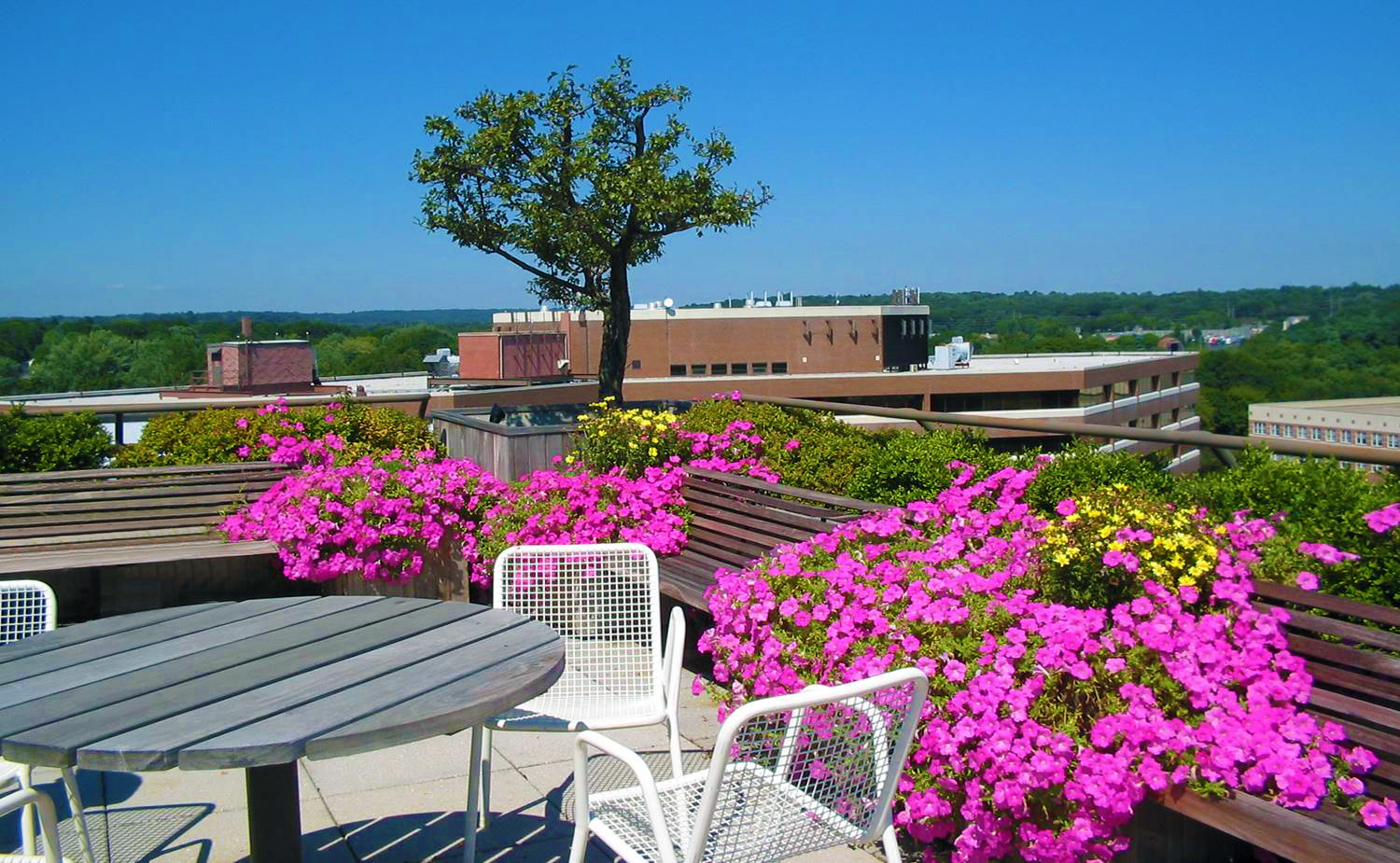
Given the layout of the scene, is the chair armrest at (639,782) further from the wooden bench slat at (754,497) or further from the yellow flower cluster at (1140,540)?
the wooden bench slat at (754,497)

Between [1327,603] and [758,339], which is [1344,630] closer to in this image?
[1327,603]

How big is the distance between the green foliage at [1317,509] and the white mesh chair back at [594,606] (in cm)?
193

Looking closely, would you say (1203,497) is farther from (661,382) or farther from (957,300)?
(957,300)

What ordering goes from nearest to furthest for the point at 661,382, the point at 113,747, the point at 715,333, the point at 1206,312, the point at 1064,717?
the point at 113,747 → the point at 1064,717 → the point at 661,382 → the point at 1206,312 → the point at 715,333

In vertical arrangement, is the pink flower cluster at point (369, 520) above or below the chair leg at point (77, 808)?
above

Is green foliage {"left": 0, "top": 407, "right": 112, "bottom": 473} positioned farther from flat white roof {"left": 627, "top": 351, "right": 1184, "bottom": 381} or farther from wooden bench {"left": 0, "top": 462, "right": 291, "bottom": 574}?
flat white roof {"left": 627, "top": 351, "right": 1184, "bottom": 381}

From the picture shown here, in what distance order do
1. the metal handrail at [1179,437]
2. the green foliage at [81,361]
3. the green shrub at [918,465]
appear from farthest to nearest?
the green foliage at [81,361]
the green shrub at [918,465]
the metal handrail at [1179,437]

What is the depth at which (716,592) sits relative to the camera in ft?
14.5

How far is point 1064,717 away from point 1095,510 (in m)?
0.69

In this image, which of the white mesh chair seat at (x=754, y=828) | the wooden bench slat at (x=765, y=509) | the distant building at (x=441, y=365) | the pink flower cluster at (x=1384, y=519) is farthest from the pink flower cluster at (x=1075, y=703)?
the distant building at (x=441, y=365)

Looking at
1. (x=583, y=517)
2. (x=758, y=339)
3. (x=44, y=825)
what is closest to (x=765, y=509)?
(x=583, y=517)

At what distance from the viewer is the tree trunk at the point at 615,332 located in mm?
14672

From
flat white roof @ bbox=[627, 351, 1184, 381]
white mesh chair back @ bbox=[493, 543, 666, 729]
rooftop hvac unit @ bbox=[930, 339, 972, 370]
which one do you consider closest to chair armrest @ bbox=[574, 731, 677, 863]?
white mesh chair back @ bbox=[493, 543, 666, 729]

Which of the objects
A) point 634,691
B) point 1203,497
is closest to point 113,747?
point 634,691
